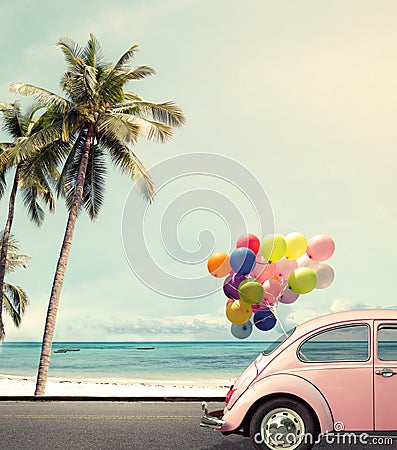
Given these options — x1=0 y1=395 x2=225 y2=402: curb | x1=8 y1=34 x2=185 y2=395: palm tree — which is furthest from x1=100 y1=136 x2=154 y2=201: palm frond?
x1=0 y1=395 x2=225 y2=402: curb

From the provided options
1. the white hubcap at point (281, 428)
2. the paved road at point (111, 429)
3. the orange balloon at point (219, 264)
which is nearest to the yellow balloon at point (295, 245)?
the orange balloon at point (219, 264)

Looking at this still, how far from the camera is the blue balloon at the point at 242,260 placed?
13.5 metres

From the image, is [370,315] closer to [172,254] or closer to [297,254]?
[297,254]

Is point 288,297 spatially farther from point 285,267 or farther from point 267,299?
point 285,267

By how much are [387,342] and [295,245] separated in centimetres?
599

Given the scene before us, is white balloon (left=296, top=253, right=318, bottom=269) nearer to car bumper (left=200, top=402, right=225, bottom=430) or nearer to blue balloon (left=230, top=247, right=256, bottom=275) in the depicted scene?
blue balloon (left=230, top=247, right=256, bottom=275)

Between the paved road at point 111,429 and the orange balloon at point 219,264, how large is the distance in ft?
8.99

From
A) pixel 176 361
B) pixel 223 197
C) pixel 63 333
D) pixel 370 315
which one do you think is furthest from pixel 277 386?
pixel 63 333

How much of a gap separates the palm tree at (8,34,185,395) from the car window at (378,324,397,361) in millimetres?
14379

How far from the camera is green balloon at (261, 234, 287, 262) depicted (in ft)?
44.3

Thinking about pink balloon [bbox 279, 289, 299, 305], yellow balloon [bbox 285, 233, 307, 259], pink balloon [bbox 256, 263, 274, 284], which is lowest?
pink balloon [bbox 279, 289, 299, 305]

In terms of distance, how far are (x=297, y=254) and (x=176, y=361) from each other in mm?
60650

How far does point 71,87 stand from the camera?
2184 cm

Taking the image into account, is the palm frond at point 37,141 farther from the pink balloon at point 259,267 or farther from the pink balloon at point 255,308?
the pink balloon at point 255,308
